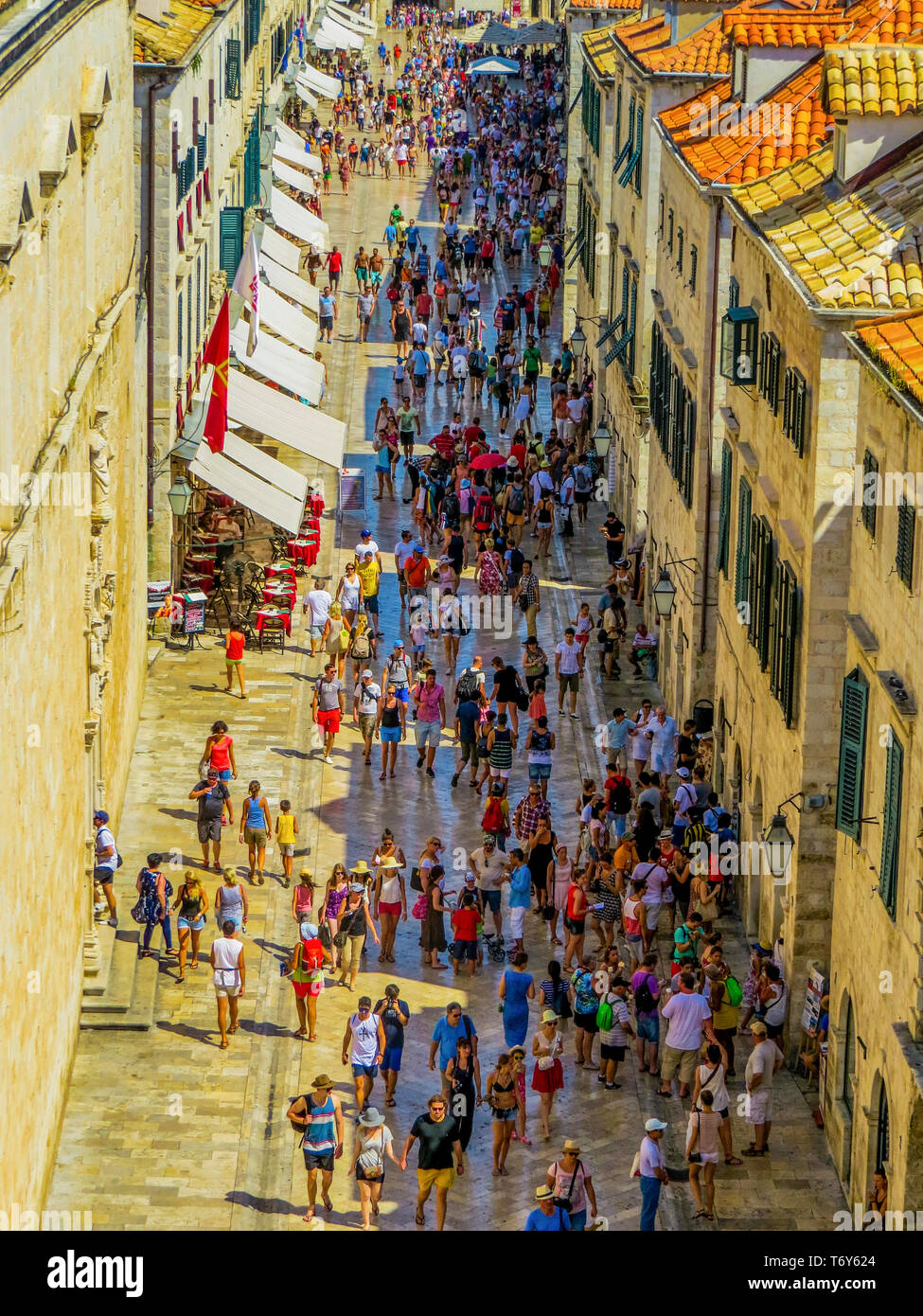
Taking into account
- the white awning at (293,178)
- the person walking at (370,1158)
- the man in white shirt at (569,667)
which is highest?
the white awning at (293,178)

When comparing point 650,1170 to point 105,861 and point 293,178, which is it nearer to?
point 105,861

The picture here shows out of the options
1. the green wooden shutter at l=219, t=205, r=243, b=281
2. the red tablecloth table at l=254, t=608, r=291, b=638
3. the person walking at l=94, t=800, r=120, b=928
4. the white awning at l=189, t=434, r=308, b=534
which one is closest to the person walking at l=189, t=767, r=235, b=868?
the person walking at l=94, t=800, r=120, b=928

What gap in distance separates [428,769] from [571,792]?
214 cm

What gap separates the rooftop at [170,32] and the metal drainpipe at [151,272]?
692 mm

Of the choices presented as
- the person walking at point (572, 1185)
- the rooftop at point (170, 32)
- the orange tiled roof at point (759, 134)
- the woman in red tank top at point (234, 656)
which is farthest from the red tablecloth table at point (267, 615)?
the person walking at point (572, 1185)

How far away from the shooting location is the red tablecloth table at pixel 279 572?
147 ft

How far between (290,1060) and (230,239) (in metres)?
30.8

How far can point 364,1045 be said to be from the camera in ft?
87.7

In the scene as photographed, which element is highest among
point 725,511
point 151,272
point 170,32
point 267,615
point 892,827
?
point 170,32

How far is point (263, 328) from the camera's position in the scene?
191ft

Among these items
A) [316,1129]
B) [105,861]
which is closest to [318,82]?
[105,861]

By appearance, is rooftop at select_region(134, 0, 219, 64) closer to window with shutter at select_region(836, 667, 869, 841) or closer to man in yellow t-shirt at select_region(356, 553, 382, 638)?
man in yellow t-shirt at select_region(356, 553, 382, 638)

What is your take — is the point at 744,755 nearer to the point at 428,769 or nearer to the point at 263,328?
the point at 428,769

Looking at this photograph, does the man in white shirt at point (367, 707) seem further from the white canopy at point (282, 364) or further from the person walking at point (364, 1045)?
the white canopy at point (282, 364)
